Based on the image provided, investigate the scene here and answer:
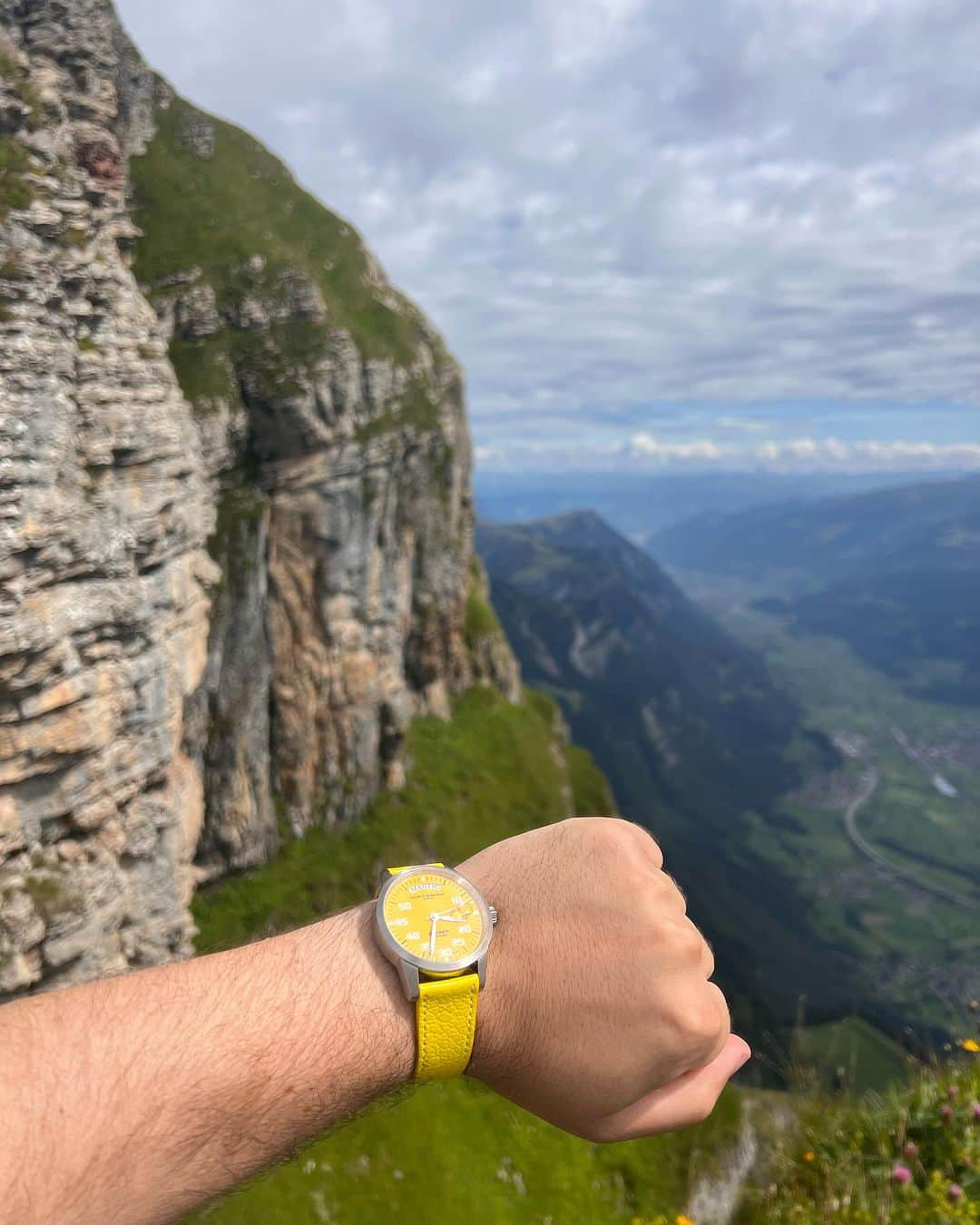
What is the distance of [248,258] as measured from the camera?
43.0 m

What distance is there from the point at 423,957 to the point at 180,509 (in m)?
22.9

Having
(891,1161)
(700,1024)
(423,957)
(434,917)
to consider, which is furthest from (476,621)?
(700,1024)

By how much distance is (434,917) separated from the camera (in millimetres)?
3635

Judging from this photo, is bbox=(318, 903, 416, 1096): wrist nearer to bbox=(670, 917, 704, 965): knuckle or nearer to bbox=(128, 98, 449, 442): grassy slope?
bbox=(670, 917, 704, 965): knuckle

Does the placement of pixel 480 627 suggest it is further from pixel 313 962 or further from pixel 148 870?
pixel 313 962

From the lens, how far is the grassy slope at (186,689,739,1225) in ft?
62.2

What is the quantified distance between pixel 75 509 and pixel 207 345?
2586cm

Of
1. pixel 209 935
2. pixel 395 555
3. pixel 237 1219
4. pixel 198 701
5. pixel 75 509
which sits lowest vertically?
pixel 209 935

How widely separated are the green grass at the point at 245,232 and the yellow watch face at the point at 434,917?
44.1 m

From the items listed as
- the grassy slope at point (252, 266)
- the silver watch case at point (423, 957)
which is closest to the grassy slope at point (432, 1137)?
the silver watch case at point (423, 957)

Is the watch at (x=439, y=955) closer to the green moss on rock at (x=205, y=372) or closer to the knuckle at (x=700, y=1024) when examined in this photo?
the knuckle at (x=700, y=1024)

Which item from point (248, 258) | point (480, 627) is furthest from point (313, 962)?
point (480, 627)

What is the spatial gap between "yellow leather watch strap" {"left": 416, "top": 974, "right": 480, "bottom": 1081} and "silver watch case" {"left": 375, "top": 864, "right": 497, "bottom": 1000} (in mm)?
59

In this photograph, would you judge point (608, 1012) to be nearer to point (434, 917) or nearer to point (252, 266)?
point (434, 917)
